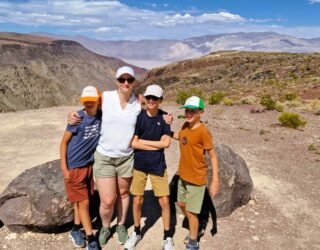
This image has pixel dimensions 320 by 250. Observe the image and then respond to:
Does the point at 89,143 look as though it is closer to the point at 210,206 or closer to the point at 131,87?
the point at 131,87

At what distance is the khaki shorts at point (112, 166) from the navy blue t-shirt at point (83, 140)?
0.46ft

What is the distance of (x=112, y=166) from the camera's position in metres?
5.35

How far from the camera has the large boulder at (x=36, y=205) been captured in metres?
6.26

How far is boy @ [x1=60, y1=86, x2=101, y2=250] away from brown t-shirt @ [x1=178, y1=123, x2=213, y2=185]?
1253 mm

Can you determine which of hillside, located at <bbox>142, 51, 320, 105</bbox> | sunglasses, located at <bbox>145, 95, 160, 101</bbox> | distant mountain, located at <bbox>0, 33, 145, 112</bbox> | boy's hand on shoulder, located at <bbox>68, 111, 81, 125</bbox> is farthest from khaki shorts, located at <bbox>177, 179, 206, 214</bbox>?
distant mountain, located at <bbox>0, 33, 145, 112</bbox>

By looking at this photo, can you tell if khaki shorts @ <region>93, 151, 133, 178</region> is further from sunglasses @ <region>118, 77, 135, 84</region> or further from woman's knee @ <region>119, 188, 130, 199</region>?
sunglasses @ <region>118, 77, 135, 84</region>

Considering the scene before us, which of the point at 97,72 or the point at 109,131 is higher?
the point at 109,131

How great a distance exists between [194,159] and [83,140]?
5.18ft

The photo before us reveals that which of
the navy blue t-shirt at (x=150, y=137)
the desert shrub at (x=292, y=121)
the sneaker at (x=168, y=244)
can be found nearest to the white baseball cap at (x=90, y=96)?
the navy blue t-shirt at (x=150, y=137)

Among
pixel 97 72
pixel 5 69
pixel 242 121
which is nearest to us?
pixel 242 121

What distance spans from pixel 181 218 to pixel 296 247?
6.76 ft

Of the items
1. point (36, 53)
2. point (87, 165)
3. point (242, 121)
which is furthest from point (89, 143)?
point (36, 53)

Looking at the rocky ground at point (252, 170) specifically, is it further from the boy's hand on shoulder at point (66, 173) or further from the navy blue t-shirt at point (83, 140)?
the navy blue t-shirt at point (83, 140)

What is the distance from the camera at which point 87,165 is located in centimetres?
541
